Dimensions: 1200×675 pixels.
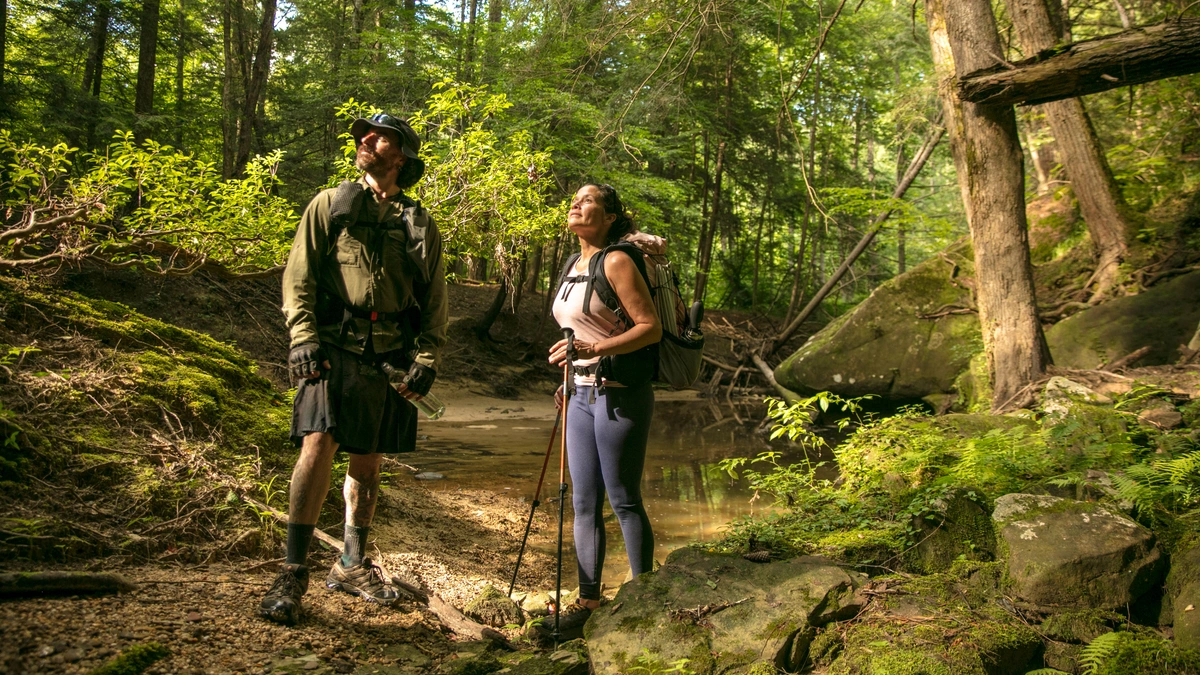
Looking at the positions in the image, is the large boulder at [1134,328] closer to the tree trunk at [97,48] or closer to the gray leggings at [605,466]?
the gray leggings at [605,466]

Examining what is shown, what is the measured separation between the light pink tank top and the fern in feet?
7.06

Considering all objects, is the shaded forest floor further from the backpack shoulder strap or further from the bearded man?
the backpack shoulder strap

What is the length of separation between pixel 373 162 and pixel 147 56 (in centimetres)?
1260

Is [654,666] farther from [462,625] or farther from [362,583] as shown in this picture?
[362,583]

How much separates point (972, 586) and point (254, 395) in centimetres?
487

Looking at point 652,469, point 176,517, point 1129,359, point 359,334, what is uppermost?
point 1129,359

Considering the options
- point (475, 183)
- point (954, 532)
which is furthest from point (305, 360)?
point (475, 183)

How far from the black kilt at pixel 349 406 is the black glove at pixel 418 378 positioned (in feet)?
0.40

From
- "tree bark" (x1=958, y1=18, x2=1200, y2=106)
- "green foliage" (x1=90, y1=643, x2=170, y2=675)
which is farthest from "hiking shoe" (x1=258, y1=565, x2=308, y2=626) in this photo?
"tree bark" (x1=958, y1=18, x2=1200, y2=106)

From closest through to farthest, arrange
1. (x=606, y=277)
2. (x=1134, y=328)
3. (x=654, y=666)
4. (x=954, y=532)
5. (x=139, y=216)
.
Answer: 1. (x=654, y=666)
2. (x=606, y=277)
3. (x=954, y=532)
4. (x=139, y=216)
5. (x=1134, y=328)

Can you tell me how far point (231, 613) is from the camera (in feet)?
9.61

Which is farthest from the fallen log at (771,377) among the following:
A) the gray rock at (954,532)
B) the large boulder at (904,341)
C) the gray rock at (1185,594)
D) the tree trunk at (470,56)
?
the gray rock at (1185,594)

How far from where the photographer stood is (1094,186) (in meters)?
9.38

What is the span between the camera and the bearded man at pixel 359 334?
10.5 ft
